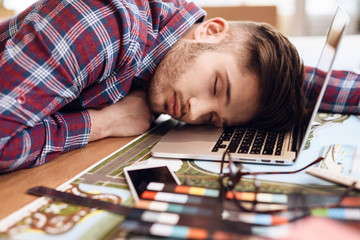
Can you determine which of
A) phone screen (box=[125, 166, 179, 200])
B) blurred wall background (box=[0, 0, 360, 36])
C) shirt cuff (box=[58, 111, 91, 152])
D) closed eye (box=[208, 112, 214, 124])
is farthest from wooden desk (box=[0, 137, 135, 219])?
blurred wall background (box=[0, 0, 360, 36])

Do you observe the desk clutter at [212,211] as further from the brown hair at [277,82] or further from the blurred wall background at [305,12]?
the blurred wall background at [305,12]

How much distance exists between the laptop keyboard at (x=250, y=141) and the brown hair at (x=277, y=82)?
0.04 m

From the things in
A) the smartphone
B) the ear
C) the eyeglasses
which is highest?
the ear

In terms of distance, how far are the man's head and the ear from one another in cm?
3

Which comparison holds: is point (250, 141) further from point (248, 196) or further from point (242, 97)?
point (248, 196)

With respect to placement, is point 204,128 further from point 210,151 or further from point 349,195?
point 349,195

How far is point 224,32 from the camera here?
3.30 feet

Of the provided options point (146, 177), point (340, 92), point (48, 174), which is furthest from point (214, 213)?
point (340, 92)

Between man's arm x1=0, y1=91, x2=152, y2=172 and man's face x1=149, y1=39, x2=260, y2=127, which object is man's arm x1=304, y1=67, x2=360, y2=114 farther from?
man's arm x1=0, y1=91, x2=152, y2=172

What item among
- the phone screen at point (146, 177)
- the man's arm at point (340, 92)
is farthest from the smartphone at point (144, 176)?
the man's arm at point (340, 92)

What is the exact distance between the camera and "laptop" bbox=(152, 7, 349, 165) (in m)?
0.69

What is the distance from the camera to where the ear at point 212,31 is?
0.99 m

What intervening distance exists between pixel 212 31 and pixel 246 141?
0.40 metres

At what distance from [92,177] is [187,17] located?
0.62 m
